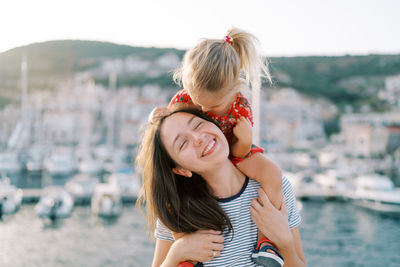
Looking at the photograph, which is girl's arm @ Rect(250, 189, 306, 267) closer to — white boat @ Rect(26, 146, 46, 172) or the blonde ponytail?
the blonde ponytail

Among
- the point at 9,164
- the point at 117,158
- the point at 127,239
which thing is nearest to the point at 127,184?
the point at 127,239

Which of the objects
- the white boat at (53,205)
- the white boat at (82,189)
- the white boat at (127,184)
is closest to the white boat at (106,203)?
the white boat at (53,205)

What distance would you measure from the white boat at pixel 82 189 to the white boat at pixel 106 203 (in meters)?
1.48

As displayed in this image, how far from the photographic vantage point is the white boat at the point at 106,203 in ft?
58.3

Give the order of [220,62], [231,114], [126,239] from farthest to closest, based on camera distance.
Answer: [126,239]
[231,114]
[220,62]

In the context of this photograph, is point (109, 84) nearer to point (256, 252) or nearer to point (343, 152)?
point (343, 152)

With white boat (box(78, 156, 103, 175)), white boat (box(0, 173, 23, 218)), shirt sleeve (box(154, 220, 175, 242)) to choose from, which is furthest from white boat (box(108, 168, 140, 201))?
shirt sleeve (box(154, 220, 175, 242))

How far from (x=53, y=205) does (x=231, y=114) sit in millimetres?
17284

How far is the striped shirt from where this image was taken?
121cm

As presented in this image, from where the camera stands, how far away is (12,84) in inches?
1099

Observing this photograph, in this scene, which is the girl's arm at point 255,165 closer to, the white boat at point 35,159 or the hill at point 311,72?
the white boat at point 35,159

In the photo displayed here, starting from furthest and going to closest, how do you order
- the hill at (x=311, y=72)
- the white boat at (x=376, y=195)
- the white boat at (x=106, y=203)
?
1. the hill at (x=311, y=72)
2. the white boat at (x=376, y=195)
3. the white boat at (x=106, y=203)

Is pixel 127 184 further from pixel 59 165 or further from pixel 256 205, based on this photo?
pixel 256 205

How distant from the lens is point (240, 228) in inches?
49.2
